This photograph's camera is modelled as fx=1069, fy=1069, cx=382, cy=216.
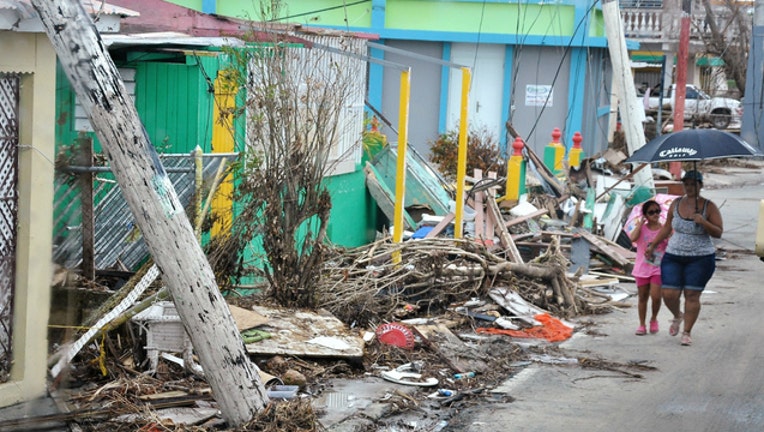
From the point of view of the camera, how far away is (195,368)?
797 cm

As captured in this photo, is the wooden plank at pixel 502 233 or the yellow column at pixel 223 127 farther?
the wooden plank at pixel 502 233

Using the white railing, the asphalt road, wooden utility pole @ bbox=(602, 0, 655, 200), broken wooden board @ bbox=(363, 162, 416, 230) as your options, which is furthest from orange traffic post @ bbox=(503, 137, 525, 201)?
the white railing

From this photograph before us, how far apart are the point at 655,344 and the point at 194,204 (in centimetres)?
Result: 460

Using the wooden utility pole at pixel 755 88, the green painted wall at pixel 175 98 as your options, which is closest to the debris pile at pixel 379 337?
the green painted wall at pixel 175 98

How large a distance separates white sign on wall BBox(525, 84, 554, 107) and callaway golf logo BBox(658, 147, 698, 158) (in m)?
15.8

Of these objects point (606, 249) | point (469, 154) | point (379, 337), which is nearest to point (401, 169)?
point (379, 337)

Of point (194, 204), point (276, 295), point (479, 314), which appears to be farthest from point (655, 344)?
point (194, 204)

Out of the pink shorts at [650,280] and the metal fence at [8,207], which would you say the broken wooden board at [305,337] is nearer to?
the metal fence at [8,207]

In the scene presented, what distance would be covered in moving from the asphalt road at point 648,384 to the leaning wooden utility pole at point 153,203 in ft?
5.75

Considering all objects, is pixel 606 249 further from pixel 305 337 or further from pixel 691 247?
pixel 305 337

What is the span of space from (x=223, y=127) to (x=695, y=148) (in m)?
4.72

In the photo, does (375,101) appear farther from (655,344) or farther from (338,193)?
(655,344)

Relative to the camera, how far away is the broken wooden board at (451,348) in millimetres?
9102

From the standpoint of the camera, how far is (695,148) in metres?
9.94
